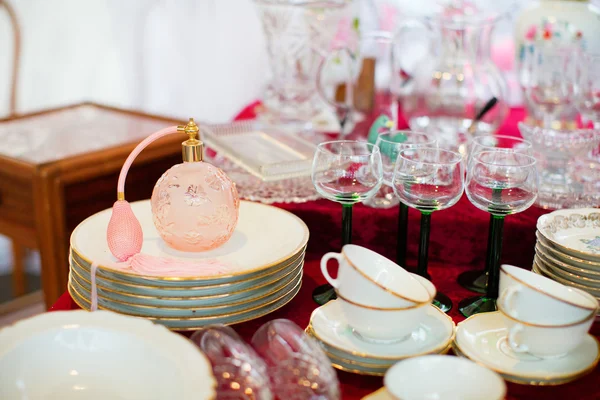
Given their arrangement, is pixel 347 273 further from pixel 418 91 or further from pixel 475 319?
pixel 418 91

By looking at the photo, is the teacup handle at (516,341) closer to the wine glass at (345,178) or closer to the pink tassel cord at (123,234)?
the wine glass at (345,178)

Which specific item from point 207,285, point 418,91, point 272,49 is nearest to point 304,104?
point 272,49

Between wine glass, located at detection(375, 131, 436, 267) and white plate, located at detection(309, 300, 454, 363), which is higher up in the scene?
wine glass, located at detection(375, 131, 436, 267)

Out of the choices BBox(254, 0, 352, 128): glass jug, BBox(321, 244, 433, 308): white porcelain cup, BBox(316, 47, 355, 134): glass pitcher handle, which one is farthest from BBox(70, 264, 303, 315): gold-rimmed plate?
BBox(254, 0, 352, 128): glass jug

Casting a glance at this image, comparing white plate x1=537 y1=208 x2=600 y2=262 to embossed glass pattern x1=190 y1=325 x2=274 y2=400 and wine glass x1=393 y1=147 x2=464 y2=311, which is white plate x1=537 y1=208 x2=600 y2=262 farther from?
embossed glass pattern x1=190 y1=325 x2=274 y2=400

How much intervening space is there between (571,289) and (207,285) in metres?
0.43

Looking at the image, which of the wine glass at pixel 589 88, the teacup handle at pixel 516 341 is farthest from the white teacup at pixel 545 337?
the wine glass at pixel 589 88

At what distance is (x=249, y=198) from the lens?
122cm

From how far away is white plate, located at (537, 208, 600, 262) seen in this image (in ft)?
3.21

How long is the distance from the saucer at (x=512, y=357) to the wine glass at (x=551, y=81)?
831mm

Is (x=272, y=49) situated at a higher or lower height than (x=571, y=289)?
higher

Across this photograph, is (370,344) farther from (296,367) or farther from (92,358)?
(92,358)

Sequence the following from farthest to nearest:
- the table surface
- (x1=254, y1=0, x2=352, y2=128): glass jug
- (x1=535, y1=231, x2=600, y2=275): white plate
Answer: the table surface → (x1=254, y1=0, x2=352, y2=128): glass jug → (x1=535, y1=231, x2=600, y2=275): white plate

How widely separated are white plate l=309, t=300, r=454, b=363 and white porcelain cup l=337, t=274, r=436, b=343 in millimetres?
12
